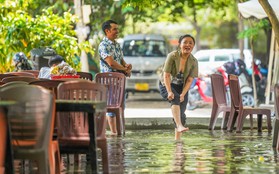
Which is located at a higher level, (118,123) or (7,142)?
(7,142)

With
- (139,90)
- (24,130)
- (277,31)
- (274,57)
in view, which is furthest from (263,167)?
(139,90)

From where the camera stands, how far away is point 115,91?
1980 cm

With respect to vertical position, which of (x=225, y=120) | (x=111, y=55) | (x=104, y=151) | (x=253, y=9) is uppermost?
(x=253, y=9)

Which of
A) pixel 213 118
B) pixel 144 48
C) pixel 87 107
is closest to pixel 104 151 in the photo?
pixel 87 107

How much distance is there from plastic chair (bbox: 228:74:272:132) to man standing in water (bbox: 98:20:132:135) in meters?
2.30

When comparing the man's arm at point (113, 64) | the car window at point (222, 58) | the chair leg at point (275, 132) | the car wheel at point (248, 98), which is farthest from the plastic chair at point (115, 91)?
the car window at point (222, 58)

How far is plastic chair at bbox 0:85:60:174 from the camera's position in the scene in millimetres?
10961

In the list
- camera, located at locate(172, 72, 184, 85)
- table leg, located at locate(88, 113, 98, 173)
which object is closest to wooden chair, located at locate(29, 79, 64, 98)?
table leg, located at locate(88, 113, 98, 173)

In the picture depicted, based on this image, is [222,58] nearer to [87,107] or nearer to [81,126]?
[81,126]

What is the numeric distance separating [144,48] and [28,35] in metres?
13.9

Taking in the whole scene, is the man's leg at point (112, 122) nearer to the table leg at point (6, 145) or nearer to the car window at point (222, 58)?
the table leg at point (6, 145)

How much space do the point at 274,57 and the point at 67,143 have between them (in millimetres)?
18864

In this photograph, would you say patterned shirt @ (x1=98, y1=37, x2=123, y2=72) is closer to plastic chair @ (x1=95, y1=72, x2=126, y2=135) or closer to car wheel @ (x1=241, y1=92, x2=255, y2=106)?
plastic chair @ (x1=95, y1=72, x2=126, y2=135)

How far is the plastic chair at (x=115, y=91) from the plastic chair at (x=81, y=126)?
6846 millimetres
